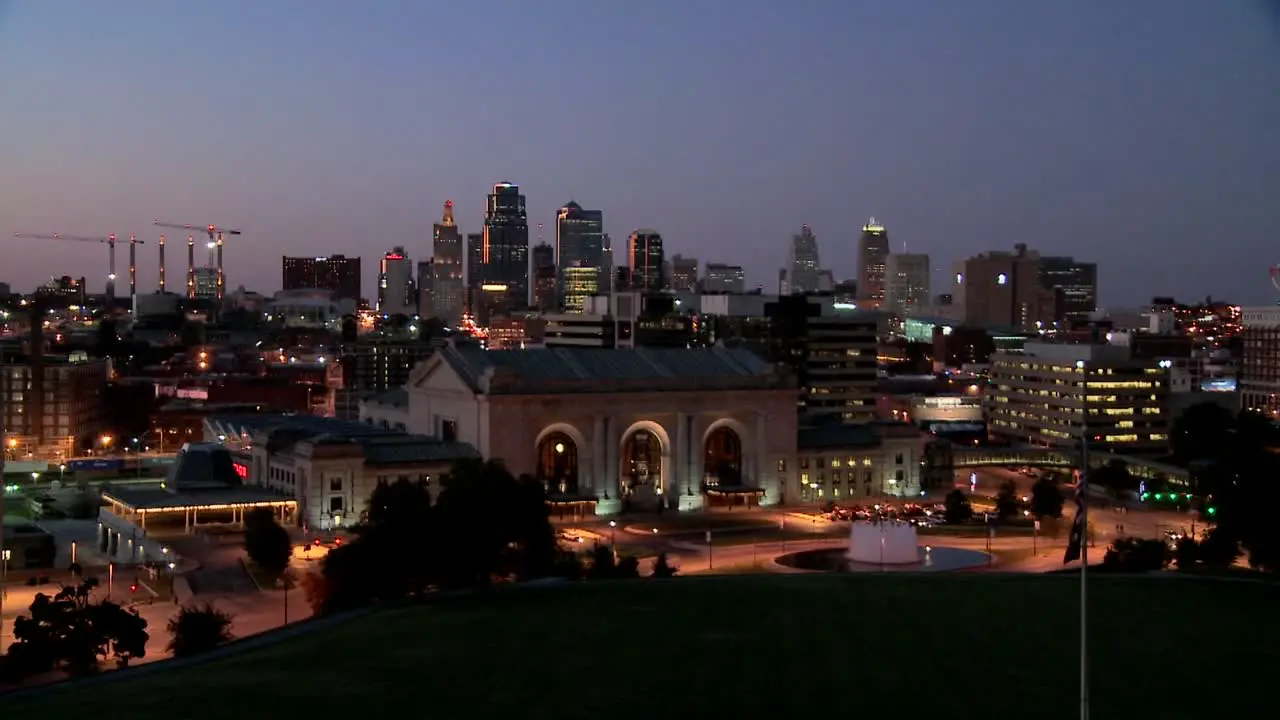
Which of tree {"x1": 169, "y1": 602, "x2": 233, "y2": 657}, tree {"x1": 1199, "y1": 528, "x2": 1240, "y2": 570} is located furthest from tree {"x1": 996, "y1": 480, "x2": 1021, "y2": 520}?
tree {"x1": 169, "y1": 602, "x2": 233, "y2": 657}

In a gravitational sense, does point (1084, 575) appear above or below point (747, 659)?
above

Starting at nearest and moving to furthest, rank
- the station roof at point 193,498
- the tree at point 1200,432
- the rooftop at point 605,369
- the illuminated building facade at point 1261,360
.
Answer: the station roof at point 193,498, the rooftop at point 605,369, the tree at point 1200,432, the illuminated building facade at point 1261,360

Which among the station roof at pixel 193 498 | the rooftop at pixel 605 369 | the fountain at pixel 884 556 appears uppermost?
the rooftop at pixel 605 369

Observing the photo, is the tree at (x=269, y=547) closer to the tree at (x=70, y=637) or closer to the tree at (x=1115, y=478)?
the tree at (x=70, y=637)

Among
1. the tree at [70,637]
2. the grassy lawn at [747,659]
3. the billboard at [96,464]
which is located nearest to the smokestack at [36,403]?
the billboard at [96,464]

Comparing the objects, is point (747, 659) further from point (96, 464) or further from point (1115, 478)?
point (96, 464)

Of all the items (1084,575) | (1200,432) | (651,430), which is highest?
(1084,575)

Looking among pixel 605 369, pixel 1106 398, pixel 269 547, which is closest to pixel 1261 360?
pixel 1106 398

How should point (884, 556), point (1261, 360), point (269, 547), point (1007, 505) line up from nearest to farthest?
point (269, 547) < point (884, 556) < point (1007, 505) < point (1261, 360)
